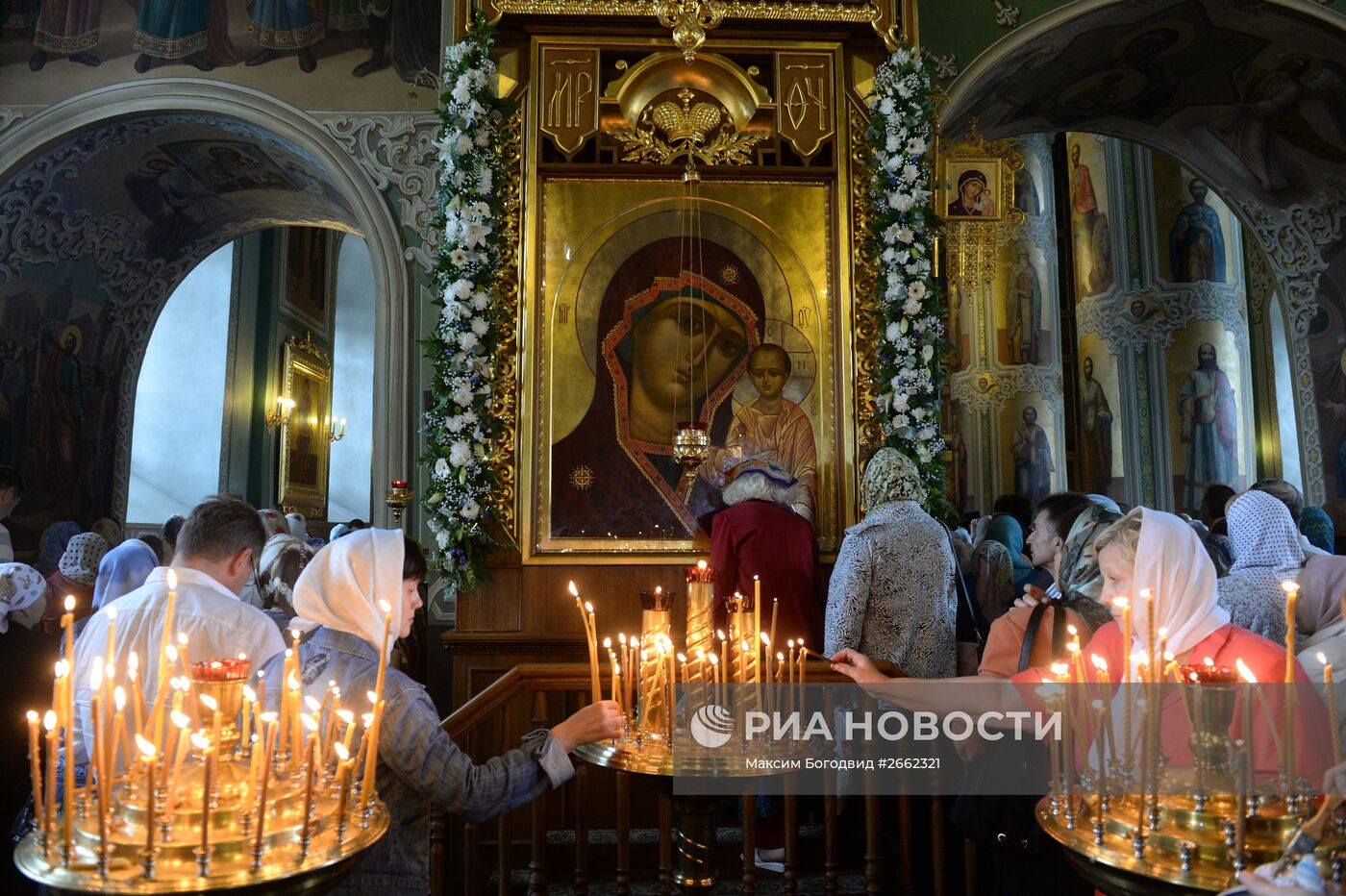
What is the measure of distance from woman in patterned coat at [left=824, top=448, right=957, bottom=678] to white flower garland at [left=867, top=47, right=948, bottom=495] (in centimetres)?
151

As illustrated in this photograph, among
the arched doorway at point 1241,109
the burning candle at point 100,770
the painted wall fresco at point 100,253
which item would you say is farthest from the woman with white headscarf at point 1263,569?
the painted wall fresco at point 100,253

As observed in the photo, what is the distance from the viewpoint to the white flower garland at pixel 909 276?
19.0 feet

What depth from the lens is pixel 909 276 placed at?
5887 mm

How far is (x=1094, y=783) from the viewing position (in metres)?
2.15

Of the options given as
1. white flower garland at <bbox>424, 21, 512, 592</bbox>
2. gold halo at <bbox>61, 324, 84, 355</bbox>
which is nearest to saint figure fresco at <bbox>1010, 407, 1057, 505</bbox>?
white flower garland at <bbox>424, 21, 512, 592</bbox>

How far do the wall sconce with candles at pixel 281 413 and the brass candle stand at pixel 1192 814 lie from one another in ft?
43.2

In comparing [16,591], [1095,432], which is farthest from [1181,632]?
[1095,432]

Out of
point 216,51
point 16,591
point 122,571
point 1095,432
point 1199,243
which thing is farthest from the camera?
point 1095,432

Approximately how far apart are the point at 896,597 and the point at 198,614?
2621 millimetres

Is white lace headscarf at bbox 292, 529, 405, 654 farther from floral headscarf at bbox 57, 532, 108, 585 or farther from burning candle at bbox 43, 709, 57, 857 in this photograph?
floral headscarf at bbox 57, 532, 108, 585

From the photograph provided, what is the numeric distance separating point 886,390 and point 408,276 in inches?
143

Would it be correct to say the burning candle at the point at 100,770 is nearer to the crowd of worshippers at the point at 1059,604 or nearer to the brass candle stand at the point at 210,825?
the brass candle stand at the point at 210,825

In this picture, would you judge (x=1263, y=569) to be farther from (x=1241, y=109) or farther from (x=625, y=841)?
(x=1241, y=109)

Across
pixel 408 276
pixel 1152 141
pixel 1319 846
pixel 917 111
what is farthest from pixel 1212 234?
pixel 1319 846
